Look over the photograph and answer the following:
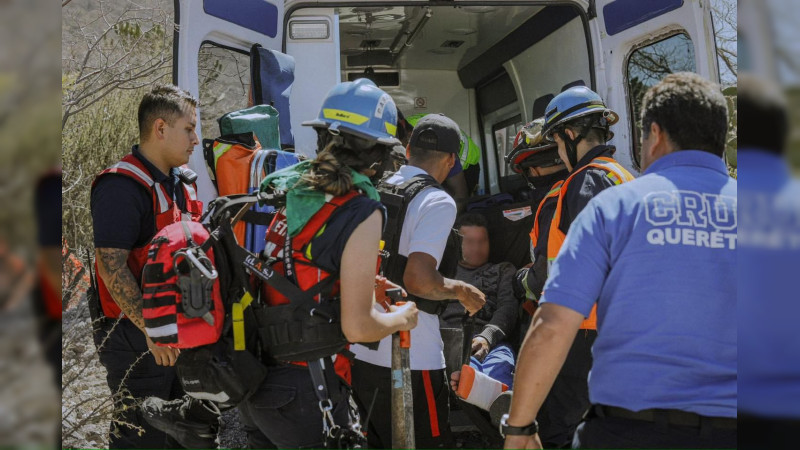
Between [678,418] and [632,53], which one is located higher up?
[632,53]

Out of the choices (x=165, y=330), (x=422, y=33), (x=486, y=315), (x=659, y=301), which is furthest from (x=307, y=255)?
(x=422, y=33)

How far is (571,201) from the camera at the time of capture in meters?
3.49

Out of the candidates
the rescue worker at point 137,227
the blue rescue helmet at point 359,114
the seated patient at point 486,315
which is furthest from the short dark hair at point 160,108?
the seated patient at point 486,315

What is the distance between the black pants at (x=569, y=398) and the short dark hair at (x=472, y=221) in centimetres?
192

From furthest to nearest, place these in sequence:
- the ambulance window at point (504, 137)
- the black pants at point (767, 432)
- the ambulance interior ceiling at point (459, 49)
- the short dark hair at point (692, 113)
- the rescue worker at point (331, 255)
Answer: the ambulance window at point (504, 137) → the ambulance interior ceiling at point (459, 49) → the rescue worker at point (331, 255) → the short dark hair at point (692, 113) → the black pants at point (767, 432)

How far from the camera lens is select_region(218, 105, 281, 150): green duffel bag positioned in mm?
4012

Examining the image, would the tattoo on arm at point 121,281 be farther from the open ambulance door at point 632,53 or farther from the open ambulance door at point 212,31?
the open ambulance door at point 632,53

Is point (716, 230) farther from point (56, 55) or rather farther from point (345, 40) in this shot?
point (345, 40)

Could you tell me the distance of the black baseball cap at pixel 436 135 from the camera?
389 cm

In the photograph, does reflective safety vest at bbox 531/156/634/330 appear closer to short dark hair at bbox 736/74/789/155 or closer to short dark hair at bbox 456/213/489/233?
short dark hair at bbox 456/213/489/233

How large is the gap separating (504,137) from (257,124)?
14.0 feet

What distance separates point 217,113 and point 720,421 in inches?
278

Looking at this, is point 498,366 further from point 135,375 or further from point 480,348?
point 135,375

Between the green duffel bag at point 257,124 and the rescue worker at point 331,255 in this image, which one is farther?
the green duffel bag at point 257,124
